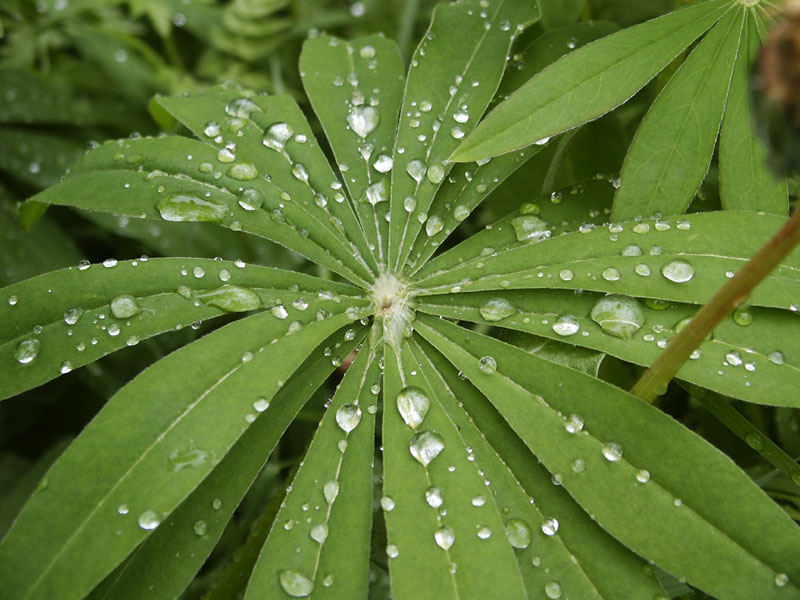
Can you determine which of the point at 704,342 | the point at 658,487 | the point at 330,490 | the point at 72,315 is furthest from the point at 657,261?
the point at 72,315

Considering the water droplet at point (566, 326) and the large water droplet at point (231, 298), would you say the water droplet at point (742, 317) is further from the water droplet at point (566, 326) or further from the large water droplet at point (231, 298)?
the large water droplet at point (231, 298)

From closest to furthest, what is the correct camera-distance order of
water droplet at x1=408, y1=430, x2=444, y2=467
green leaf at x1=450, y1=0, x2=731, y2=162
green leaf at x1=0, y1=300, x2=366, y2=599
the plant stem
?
the plant stem → green leaf at x1=0, y1=300, x2=366, y2=599 → water droplet at x1=408, y1=430, x2=444, y2=467 → green leaf at x1=450, y1=0, x2=731, y2=162

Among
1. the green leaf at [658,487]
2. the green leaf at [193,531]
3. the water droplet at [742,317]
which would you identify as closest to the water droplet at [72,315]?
the green leaf at [193,531]

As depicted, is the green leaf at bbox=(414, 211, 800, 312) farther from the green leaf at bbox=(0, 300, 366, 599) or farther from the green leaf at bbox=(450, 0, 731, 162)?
the green leaf at bbox=(0, 300, 366, 599)

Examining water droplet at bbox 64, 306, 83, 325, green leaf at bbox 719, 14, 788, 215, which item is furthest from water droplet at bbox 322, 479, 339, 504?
green leaf at bbox 719, 14, 788, 215

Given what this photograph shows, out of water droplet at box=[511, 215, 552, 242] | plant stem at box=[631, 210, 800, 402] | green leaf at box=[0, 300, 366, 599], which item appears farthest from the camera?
water droplet at box=[511, 215, 552, 242]

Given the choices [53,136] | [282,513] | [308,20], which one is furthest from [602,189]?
[53,136]

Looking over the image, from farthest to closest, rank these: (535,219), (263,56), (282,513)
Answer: (263,56), (535,219), (282,513)

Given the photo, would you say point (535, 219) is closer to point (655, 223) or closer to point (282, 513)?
point (655, 223)
